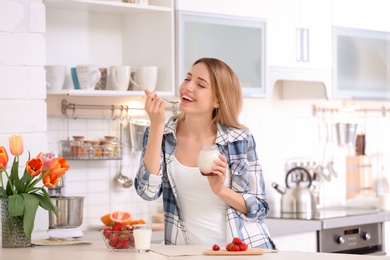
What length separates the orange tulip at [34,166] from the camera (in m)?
3.40

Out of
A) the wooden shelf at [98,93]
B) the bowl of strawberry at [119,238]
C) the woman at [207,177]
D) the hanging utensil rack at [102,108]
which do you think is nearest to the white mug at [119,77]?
the wooden shelf at [98,93]

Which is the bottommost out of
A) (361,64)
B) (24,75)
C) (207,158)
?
(207,158)

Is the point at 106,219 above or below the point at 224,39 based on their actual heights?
below

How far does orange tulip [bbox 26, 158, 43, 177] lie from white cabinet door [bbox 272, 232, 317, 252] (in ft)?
6.15

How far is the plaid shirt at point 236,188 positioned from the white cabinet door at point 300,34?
166 centimetres

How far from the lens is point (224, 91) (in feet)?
11.9

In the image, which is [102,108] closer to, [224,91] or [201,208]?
[224,91]

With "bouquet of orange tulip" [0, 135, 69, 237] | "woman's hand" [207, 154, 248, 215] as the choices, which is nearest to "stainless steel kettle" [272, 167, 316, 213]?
"woman's hand" [207, 154, 248, 215]

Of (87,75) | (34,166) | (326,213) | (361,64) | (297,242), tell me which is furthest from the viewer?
(361,64)

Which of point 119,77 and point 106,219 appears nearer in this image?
point 119,77

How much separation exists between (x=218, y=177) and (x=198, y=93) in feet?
1.34

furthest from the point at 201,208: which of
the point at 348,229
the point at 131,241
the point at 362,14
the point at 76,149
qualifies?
the point at 362,14

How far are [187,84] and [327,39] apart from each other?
217cm

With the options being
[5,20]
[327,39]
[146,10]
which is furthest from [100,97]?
[327,39]
